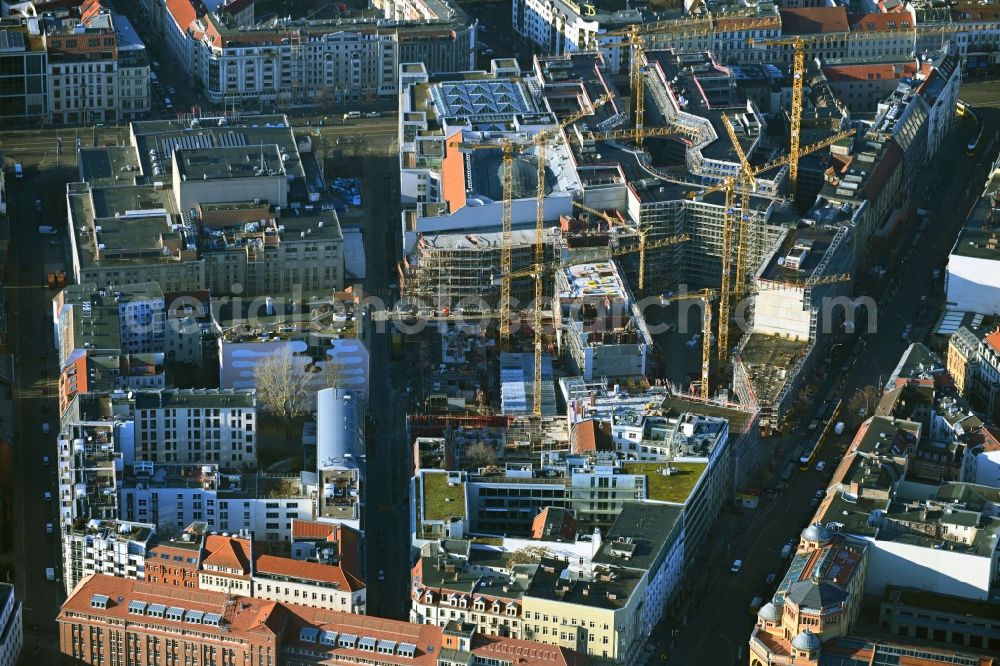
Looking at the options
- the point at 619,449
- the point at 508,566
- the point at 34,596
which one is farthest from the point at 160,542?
the point at 619,449

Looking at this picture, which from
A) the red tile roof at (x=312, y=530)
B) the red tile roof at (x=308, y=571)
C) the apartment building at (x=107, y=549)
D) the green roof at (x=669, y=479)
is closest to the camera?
the red tile roof at (x=308, y=571)

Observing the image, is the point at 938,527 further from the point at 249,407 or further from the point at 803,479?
the point at 249,407

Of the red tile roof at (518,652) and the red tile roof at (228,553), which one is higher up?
the red tile roof at (228,553)

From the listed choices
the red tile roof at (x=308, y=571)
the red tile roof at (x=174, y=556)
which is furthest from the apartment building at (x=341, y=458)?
the red tile roof at (x=174, y=556)

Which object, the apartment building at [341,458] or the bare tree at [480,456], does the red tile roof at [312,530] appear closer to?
the apartment building at [341,458]

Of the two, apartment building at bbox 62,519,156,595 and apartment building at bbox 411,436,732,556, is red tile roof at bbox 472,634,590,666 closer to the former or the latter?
apartment building at bbox 411,436,732,556
